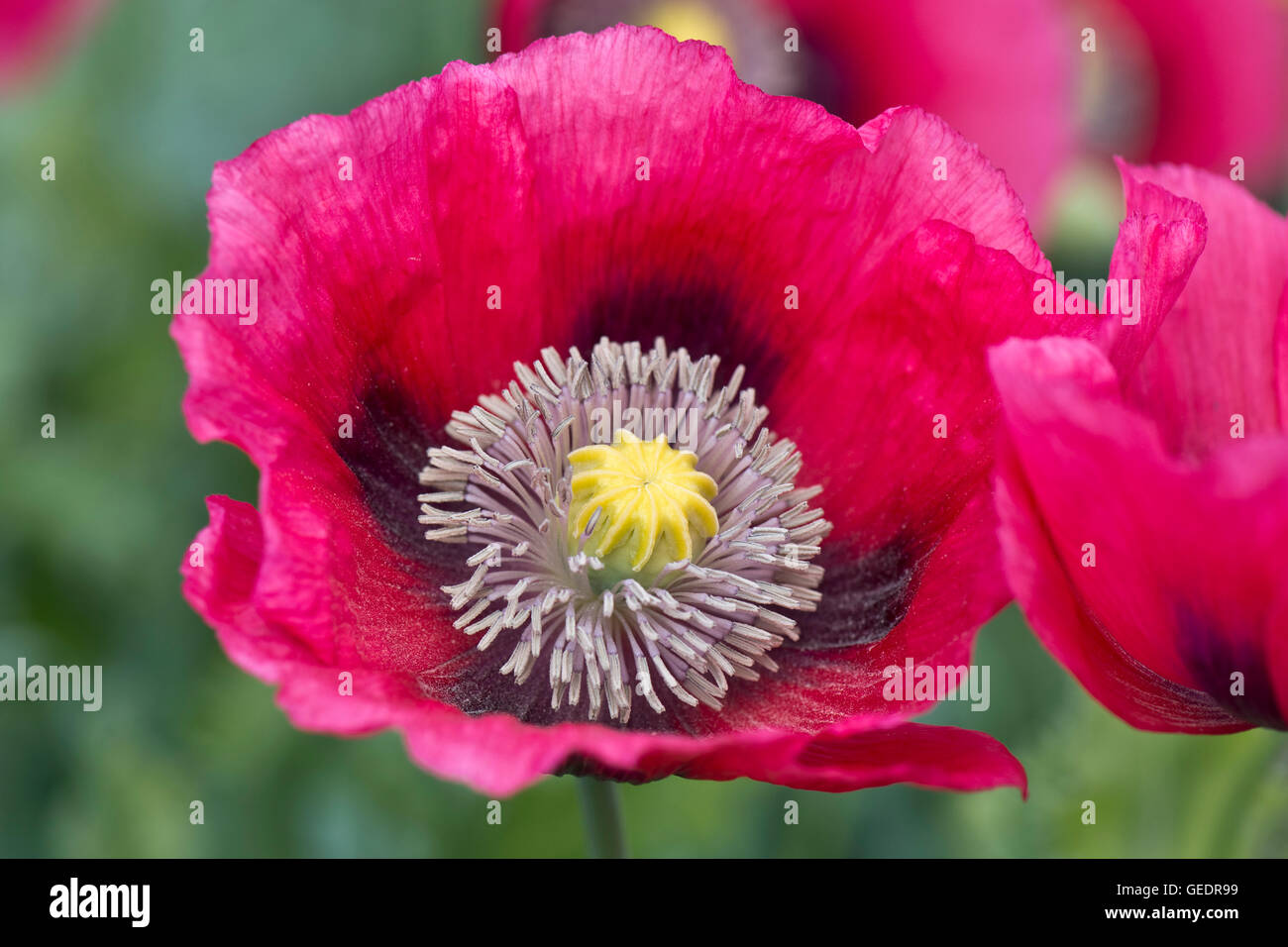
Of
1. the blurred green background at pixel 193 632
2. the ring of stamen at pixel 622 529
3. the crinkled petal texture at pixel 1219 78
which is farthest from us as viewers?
the crinkled petal texture at pixel 1219 78

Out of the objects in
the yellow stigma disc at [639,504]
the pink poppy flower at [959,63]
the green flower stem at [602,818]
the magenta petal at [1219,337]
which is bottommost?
the green flower stem at [602,818]

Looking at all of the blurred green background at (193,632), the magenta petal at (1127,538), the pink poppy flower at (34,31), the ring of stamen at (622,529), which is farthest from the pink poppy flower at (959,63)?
the magenta petal at (1127,538)

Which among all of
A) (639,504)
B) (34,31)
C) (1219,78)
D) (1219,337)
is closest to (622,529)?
(639,504)

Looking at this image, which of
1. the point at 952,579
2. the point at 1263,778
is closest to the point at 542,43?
the point at 952,579

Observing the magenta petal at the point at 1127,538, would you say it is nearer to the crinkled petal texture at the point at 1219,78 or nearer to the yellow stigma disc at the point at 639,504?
the yellow stigma disc at the point at 639,504

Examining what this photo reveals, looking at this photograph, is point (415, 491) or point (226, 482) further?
point (226, 482)

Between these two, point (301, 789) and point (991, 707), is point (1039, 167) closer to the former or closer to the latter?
point (991, 707)

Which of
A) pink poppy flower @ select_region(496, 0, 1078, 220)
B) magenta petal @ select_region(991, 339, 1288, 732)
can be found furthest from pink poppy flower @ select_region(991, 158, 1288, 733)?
pink poppy flower @ select_region(496, 0, 1078, 220)
